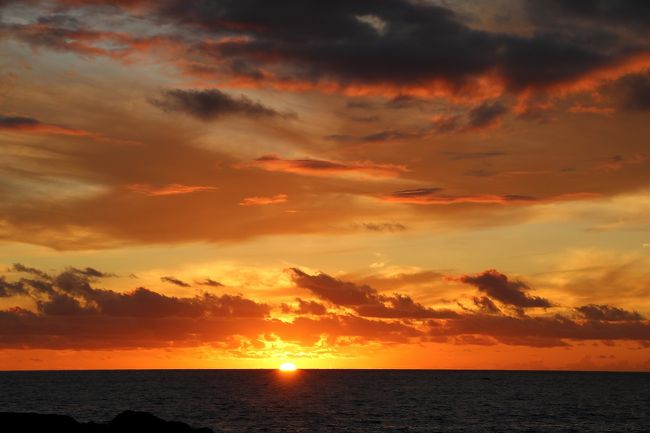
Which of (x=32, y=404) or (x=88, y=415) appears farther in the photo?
(x=32, y=404)

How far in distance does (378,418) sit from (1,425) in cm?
7831

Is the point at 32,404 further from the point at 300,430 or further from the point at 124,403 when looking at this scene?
the point at 300,430

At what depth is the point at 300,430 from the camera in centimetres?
10256

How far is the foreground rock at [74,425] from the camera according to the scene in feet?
178


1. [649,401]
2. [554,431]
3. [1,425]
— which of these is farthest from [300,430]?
[649,401]

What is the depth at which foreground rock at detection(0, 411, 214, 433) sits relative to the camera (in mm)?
54125

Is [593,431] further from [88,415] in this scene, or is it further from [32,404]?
[32,404]

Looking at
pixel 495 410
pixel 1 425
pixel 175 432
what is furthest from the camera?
pixel 495 410

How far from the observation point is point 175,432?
200 ft

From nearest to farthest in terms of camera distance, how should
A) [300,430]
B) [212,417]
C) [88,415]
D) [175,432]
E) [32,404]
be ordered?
[175,432], [300,430], [212,417], [88,415], [32,404]

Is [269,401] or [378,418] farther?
[269,401]

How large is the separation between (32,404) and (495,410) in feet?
313

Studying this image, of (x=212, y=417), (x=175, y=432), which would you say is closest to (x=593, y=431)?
(x=212, y=417)

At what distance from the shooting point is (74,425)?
184ft
